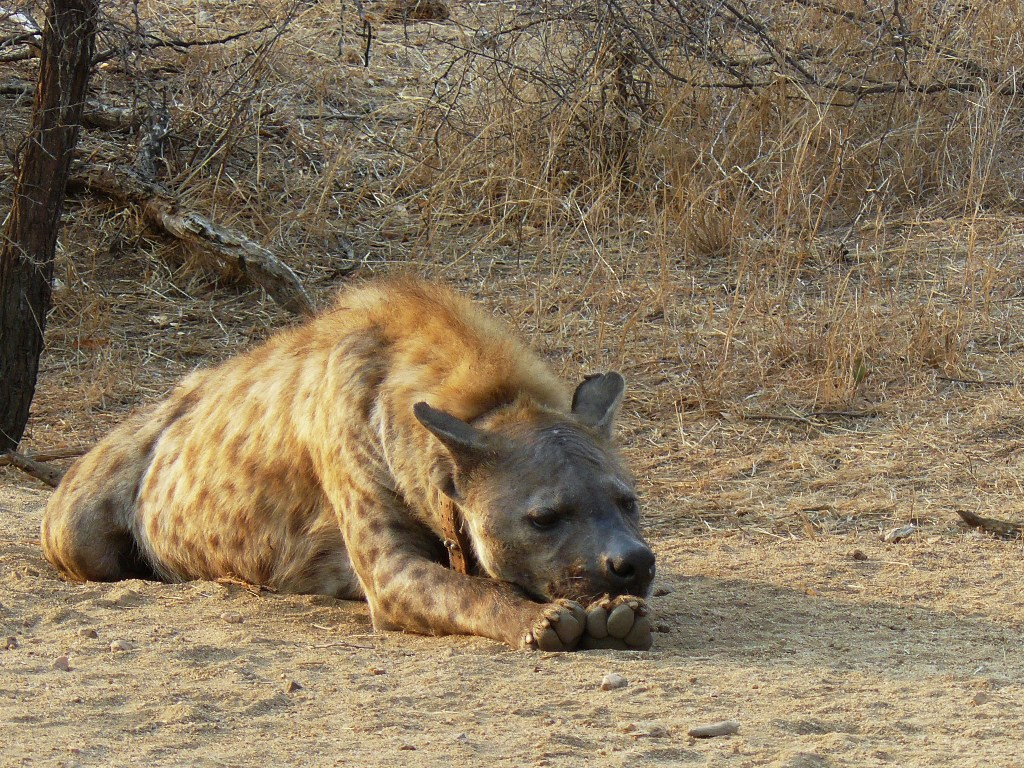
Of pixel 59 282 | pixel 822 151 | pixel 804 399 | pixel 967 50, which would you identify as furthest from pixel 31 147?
pixel 967 50

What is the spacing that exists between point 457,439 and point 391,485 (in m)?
0.41

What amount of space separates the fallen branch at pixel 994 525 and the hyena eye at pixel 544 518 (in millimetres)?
1888

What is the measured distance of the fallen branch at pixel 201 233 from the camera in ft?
22.8

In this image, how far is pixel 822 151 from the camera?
25.8ft

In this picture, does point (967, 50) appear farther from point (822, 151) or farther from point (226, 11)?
point (226, 11)

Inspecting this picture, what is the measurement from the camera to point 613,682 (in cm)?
283

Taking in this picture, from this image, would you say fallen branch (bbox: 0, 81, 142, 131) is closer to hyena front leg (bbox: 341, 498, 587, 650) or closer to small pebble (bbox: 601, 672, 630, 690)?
hyena front leg (bbox: 341, 498, 587, 650)

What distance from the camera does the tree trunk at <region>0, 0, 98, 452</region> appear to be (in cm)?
557

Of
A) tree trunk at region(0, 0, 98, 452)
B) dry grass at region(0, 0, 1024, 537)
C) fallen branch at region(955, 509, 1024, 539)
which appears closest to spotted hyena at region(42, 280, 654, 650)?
tree trunk at region(0, 0, 98, 452)

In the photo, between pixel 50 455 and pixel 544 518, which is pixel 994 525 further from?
pixel 50 455

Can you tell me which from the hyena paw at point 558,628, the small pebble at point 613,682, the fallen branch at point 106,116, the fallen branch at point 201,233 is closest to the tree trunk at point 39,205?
the fallen branch at point 201,233

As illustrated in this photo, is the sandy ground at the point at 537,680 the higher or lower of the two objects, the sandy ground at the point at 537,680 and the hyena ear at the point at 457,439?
the lower

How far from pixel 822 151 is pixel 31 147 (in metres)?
4.30

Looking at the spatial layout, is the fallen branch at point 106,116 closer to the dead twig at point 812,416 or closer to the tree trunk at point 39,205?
the tree trunk at point 39,205
